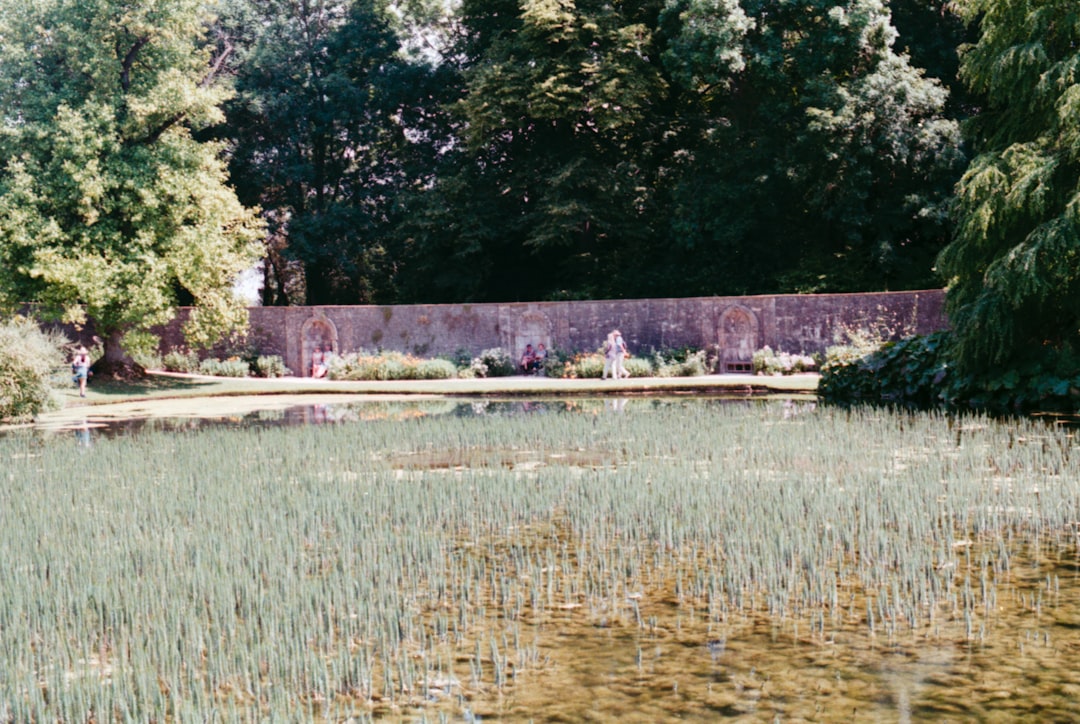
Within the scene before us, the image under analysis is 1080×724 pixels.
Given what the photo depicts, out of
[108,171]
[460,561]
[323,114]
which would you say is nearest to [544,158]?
[323,114]

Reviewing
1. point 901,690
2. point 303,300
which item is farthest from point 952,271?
point 303,300

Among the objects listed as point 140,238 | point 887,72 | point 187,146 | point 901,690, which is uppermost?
point 887,72

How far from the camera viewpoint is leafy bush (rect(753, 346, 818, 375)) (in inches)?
1124

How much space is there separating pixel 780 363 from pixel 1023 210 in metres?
12.3

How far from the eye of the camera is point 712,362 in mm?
30688

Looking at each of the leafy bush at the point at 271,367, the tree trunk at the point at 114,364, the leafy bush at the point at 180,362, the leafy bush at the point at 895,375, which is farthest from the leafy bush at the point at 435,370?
the leafy bush at the point at 895,375

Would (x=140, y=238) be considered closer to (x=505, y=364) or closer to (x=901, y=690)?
(x=505, y=364)

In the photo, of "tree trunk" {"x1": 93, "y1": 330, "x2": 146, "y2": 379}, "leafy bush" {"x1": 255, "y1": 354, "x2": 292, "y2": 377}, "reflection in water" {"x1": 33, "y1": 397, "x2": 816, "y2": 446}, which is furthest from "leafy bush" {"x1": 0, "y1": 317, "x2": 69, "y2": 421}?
"leafy bush" {"x1": 255, "y1": 354, "x2": 292, "y2": 377}

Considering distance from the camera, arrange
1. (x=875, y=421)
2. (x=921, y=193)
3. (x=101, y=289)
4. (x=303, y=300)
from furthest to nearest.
Result: (x=303, y=300), (x=921, y=193), (x=101, y=289), (x=875, y=421)

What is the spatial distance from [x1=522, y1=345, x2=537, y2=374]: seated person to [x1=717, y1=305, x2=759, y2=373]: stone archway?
18.0 ft

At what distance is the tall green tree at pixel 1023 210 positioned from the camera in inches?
629

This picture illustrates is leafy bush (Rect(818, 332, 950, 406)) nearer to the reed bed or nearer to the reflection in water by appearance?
the reflection in water

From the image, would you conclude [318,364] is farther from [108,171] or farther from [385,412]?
[385,412]

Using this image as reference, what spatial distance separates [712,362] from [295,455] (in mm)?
19201
